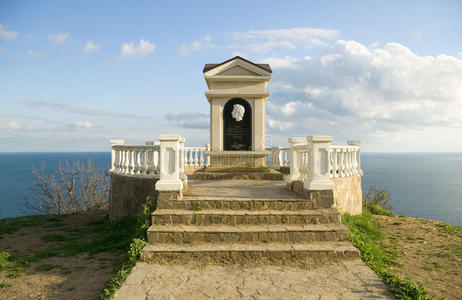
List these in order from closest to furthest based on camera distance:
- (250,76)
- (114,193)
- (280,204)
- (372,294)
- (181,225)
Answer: (372,294), (181,225), (280,204), (114,193), (250,76)

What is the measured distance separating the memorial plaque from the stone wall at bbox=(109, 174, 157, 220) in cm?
435

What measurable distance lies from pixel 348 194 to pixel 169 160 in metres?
5.66

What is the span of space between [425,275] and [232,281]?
3.70 m

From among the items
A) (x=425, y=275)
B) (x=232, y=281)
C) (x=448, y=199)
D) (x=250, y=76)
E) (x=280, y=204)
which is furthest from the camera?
(x=448, y=199)

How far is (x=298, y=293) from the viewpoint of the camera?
163 inches

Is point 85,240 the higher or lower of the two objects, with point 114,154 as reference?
lower

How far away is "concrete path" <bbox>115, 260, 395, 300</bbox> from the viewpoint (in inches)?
161

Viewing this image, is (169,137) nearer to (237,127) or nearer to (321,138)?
(321,138)

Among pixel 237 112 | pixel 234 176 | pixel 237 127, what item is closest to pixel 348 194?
pixel 234 176

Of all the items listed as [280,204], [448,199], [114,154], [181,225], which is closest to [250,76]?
[114,154]

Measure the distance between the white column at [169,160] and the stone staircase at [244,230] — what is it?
0.49 meters

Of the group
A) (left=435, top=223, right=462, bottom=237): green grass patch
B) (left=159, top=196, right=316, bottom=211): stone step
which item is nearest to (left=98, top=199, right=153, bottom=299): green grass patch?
(left=159, top=196, right=316, bottom=211): stone step

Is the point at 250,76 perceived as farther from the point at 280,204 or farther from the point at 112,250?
the point at 112,250

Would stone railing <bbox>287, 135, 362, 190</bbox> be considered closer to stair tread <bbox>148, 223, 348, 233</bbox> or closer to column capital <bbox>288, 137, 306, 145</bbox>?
column capital <bbox>288, 137, 306, 145</bbox>
